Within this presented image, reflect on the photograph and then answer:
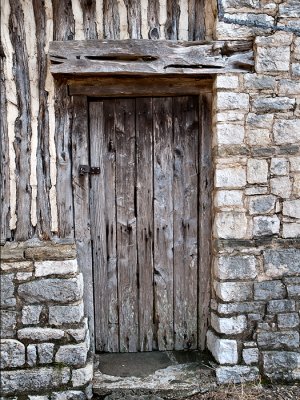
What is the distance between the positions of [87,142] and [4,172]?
69 centimetres

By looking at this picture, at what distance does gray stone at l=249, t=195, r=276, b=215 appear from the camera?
3.16 metres

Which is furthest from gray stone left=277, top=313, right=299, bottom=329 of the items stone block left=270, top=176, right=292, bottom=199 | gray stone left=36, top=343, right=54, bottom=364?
gray stone left=36, top=343, right=54, bottom=364

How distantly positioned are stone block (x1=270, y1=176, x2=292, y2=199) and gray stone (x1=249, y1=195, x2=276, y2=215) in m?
0.06

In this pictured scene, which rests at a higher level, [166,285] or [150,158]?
[150,158]

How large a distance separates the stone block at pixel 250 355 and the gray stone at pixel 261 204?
3.61 ft

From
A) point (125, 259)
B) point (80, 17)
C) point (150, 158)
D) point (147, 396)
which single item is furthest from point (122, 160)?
point (147, 396)

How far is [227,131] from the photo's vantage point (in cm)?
310

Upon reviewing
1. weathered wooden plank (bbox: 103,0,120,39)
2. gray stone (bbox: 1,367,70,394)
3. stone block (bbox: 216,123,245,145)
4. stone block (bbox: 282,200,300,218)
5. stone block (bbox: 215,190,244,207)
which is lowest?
gray stone (bbox: 1,367,70,394)

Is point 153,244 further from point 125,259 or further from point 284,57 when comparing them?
point 284,57

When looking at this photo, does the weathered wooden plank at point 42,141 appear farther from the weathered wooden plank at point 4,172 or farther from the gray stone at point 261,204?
the gray stone at point 261,204

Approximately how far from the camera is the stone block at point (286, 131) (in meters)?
3.13

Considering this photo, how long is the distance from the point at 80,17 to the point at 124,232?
176 cm

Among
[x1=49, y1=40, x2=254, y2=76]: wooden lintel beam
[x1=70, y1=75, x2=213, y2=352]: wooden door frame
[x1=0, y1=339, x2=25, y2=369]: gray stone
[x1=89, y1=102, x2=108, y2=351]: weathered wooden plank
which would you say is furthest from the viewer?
[x1=89, y1=102, x2=108, y2=351]: weathered wooden plank

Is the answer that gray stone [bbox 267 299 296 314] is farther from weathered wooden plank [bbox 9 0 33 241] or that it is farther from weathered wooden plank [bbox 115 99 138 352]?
weathered wooden plank [bbox 9 0 33 241]
